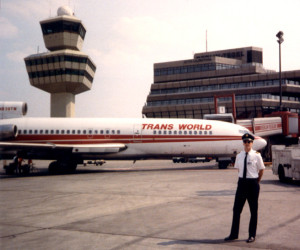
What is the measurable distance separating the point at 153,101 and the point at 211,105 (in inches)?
687

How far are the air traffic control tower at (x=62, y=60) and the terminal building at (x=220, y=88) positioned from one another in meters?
28.5

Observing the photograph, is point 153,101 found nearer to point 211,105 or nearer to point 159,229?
point 211,105

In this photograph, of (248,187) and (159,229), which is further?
(159,229)

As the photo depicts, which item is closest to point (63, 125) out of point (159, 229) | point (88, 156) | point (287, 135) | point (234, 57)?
point (88, 156)

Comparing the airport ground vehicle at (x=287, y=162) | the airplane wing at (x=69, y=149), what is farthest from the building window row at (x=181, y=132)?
the airport ground vehicle at (x=287, y=162)

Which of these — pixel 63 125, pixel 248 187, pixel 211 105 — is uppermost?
pixel 211 105

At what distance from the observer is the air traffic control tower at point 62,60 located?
218 feet

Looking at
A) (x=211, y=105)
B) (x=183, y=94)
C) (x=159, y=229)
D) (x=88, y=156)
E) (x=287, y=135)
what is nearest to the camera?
(x=159, y=229)

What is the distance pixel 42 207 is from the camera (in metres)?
11.5

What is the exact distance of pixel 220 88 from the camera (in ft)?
286

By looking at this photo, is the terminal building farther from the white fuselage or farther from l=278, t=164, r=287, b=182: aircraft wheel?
l=278, t=164, r=287, b=182: aircraft wheel

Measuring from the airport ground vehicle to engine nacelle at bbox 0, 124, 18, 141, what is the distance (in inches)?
773

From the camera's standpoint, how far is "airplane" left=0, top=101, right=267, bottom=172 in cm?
2616

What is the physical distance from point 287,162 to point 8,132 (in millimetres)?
20787
